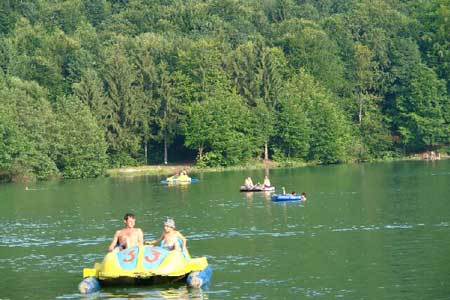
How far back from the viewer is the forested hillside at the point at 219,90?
10588 centimetres

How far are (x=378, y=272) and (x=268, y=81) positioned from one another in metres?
87.8

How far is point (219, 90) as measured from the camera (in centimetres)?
11994

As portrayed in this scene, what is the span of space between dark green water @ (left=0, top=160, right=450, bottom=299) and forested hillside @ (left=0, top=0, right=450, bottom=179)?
20958 mm

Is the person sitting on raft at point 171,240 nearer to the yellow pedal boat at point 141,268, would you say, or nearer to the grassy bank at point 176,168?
the yellow pedal boat at point 141,268

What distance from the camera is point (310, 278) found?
1372 inches

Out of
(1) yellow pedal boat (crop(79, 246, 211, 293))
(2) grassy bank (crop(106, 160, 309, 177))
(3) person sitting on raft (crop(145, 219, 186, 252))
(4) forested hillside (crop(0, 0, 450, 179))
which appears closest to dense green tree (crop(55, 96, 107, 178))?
(4) forested hillside (crop(0, 0, 450, 179))

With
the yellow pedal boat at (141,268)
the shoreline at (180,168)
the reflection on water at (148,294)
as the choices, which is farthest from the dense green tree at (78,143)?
the reflection on water at (148,294)

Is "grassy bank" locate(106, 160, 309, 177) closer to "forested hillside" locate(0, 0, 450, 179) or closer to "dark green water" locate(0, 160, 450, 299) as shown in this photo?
"forested hillside" locate(0, 0, 450, 179)

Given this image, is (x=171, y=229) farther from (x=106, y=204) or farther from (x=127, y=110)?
(x=127, y=110)

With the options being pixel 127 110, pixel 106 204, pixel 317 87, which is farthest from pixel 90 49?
pixel 106 204

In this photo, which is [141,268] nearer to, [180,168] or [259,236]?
[259,236]

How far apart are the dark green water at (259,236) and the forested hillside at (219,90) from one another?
21.0 metres

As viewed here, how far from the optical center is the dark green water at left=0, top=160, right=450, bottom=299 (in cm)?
3344

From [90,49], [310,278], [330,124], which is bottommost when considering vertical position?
[310,278]
